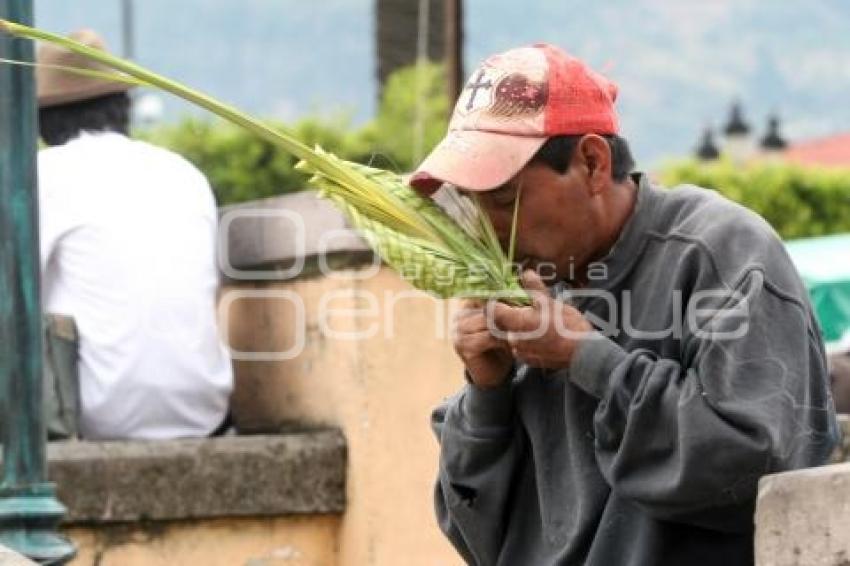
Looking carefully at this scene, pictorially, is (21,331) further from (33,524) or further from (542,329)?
(542,329)

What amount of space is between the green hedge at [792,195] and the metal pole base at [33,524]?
1846 cm

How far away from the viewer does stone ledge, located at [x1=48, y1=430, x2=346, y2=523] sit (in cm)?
677

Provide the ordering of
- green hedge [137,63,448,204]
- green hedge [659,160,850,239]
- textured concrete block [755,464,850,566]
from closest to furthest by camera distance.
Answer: textured concrete block [755,464,850,566] → green hedge [659,160,850,239] → green hedge [137,63,448,204]

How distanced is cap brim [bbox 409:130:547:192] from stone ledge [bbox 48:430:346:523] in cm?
287

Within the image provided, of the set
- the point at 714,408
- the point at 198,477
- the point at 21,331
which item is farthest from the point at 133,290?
the point at 714,408

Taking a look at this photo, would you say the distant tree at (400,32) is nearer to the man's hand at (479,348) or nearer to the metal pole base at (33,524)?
the metal pole base at (33,524)

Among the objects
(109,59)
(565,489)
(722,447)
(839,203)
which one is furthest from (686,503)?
(839,203)

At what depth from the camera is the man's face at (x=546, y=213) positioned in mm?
4098

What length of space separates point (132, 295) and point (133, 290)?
16mm

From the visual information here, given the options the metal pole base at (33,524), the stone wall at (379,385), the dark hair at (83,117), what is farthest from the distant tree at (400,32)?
the metal pole base at (33,524)

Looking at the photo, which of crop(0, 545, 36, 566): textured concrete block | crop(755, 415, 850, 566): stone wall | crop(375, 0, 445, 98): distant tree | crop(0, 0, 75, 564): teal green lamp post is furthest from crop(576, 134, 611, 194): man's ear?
crop(375, 0, 445, 98): distant tree

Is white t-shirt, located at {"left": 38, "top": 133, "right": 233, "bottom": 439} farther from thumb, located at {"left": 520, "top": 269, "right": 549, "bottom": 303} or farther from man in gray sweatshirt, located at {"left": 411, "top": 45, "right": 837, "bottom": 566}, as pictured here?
thumb, located at {"left": 520, "top": 269, "right": 549, "bottom": 303}

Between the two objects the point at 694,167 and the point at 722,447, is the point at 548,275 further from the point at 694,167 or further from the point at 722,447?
the point at 694,167

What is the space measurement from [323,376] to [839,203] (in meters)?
18.0
